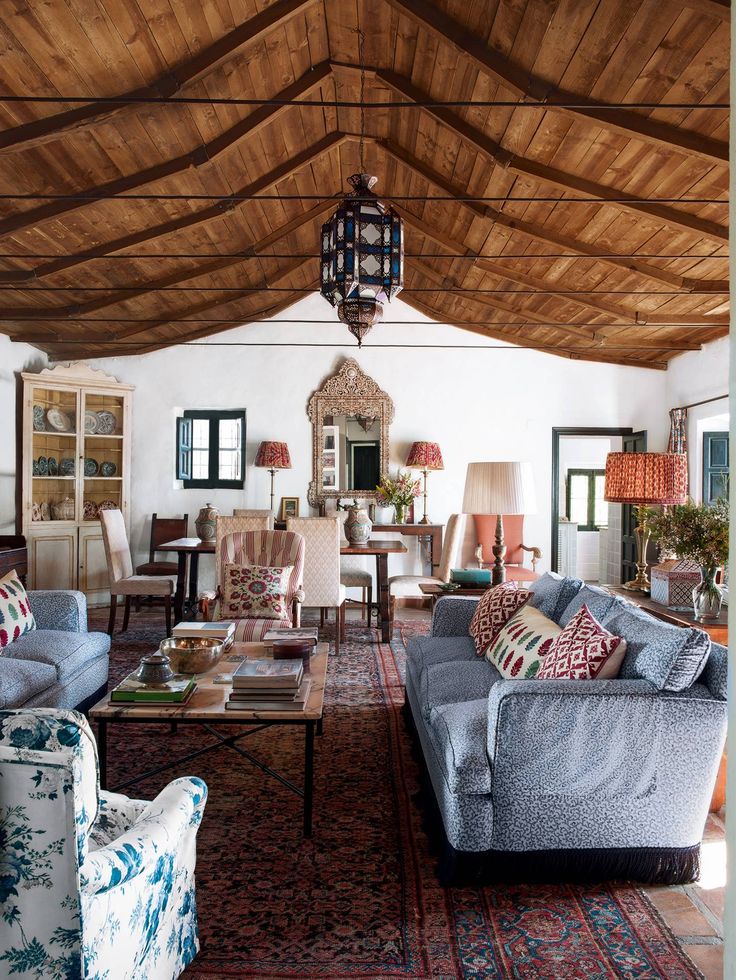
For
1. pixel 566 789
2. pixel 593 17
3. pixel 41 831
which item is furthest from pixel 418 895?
pixel 593 17

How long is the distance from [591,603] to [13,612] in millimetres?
3049

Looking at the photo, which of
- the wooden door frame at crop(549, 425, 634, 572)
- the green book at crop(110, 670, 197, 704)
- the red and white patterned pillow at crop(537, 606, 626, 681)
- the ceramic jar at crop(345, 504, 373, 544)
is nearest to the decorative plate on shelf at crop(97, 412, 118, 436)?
the ceramic jar at crop(345, 504, 373, 544)

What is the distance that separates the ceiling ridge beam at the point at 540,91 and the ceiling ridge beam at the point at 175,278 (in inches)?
106

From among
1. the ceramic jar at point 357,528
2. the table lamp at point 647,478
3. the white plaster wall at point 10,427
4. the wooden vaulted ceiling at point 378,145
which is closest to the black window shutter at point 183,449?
the wooden vaulted ceiling at point 378,145

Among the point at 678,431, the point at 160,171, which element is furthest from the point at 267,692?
the point at 678,431

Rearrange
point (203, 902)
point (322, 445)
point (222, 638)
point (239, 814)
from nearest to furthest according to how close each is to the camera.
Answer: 1. point (203, 902)
2. point (239, 814)
3. point (222, 638)
4. point (322, 445)

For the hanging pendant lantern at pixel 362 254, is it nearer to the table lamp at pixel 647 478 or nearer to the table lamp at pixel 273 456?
the table lamp at pixel 647 478

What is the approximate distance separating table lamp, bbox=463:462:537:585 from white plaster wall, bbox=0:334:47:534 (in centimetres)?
463

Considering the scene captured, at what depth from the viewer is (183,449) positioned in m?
8.18

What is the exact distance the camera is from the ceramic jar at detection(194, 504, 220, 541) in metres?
7.32

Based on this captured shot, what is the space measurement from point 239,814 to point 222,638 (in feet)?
2.93

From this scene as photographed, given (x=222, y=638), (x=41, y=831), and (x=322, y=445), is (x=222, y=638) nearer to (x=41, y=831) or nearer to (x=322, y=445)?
(x=41, y=831)

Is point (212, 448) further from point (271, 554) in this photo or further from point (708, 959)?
point (708, 959)

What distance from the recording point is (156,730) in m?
3.96
